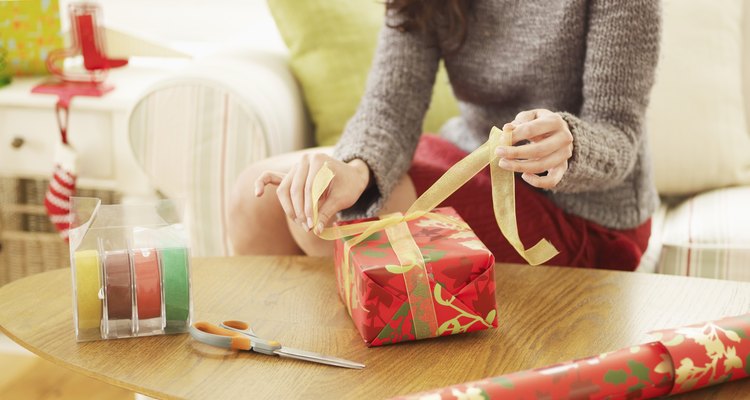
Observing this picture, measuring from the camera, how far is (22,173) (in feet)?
5.89

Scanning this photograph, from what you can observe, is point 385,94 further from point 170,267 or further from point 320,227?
point 170,267

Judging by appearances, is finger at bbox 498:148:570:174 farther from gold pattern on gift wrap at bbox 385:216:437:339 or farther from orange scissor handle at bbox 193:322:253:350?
orange scissor handle at bbox 193:322:253:350

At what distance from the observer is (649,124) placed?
1593 millimetres

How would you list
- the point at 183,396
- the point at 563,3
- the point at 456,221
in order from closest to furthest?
the point at 183,396 < the point at 456,221 < the point at 563,3

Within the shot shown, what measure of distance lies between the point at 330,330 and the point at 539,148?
0.29 metres

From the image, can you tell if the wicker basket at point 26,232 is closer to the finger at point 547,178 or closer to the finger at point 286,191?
the finger at point 286,191

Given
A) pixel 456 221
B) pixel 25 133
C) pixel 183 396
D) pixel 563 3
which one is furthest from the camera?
pixel 25 133

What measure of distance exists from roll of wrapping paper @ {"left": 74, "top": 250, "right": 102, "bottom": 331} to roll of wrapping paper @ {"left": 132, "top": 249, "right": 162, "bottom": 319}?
35 mm

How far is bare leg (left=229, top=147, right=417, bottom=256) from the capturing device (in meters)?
1.20

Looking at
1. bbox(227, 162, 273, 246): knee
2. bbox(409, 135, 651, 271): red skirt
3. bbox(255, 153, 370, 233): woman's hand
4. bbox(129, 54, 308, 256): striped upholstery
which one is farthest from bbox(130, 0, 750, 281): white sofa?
bbox(255, 153, 370, 233): woman's hand

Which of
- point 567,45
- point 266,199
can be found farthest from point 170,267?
point 567,45

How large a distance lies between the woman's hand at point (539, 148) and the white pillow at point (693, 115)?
0.70 m

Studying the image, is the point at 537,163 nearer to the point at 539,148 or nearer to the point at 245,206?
the point at 539,148

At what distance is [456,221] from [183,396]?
337 mm
